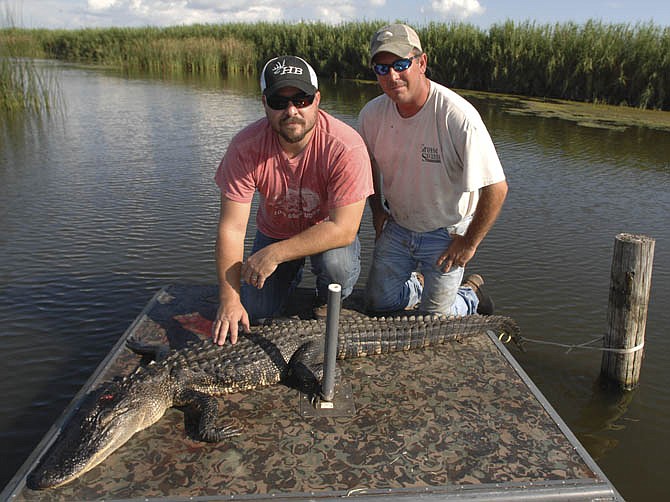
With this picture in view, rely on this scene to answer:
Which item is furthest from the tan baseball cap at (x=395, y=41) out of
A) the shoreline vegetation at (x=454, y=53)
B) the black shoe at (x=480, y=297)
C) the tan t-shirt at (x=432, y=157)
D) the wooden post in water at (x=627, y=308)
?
the shoreline vegetation at (x=454, y=53)

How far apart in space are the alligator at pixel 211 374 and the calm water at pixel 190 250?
922mm

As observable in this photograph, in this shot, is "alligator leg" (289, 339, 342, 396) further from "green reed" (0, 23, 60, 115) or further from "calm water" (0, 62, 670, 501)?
"green reed" (0, 23, 60, 115)

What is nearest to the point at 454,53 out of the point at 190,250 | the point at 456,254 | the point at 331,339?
the point at 190,250

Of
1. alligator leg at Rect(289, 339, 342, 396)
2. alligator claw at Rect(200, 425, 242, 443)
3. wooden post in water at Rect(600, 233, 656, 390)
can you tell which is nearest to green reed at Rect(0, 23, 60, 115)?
alligator leg at Rect(289, 339, 342, 396)

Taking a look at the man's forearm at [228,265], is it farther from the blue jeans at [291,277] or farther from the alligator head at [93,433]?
the alligator head at [93,433]

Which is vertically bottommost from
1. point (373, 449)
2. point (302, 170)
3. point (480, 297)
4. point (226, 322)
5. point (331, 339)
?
point (480, 297)

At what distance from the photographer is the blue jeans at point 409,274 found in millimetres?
3904

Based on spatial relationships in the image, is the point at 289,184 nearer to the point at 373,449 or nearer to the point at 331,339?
the point at 331,339

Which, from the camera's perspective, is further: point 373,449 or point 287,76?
point 287,76

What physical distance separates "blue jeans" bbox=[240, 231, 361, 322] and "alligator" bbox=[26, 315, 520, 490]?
33 centimetres

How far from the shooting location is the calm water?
385 cm

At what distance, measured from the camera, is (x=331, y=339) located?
2723 mm

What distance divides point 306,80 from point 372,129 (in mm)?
1001

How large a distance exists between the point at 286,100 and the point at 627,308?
2.87m
